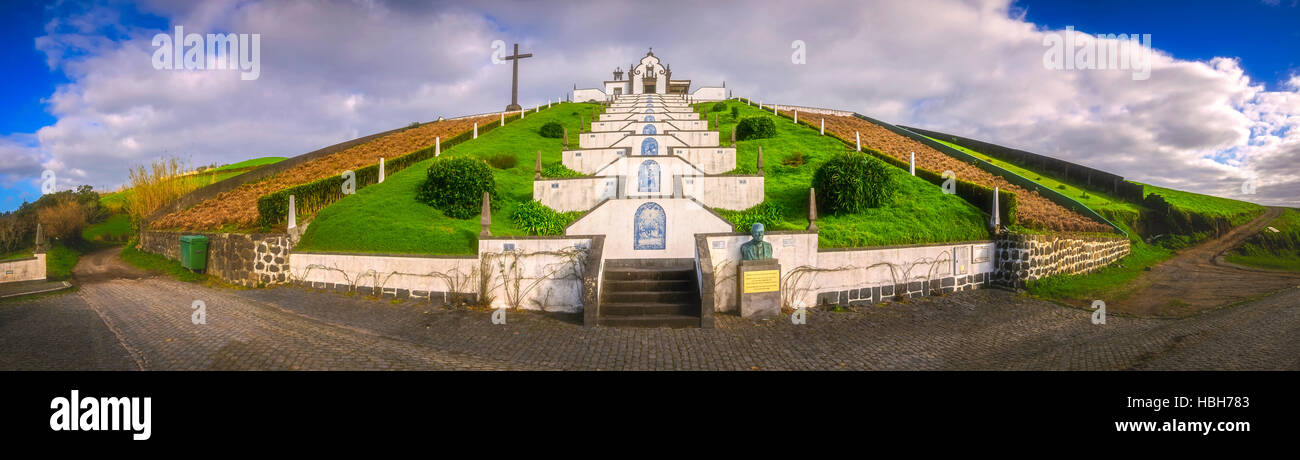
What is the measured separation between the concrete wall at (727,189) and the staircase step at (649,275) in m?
6.96

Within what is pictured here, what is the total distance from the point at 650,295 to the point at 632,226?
2.61 m

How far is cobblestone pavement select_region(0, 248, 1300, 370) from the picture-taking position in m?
7.00

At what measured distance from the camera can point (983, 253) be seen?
1284 cm

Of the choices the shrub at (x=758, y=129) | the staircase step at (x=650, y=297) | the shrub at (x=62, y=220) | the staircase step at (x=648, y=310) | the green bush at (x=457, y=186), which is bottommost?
the staircase step at (x=648, y=310)

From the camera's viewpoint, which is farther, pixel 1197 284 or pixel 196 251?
pixel 196 251

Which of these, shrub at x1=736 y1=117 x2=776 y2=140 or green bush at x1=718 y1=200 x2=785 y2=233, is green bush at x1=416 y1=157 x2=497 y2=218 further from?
shrub at x1=736 y1=117 x2=776 y2=140

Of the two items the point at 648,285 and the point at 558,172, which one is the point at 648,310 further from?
the point at 558,172

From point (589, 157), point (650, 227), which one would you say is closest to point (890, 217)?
point (650, 227)

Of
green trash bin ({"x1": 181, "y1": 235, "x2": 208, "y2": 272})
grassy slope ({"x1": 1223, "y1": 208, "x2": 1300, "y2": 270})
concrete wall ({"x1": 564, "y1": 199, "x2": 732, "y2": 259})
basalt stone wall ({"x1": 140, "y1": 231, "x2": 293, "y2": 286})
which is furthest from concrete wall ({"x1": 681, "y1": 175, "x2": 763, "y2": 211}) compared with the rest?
green trash bin ({"x1": 181, "y1": 235, "x2": 208, "y2": 272})

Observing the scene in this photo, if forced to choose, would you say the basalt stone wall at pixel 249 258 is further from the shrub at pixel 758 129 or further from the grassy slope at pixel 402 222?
the shrub at pixel 758 129

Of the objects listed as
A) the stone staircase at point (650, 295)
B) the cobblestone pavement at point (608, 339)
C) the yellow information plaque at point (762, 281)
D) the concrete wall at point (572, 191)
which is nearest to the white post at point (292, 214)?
the cobblestone pavement at point (608, 339)

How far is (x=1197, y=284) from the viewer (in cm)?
1173

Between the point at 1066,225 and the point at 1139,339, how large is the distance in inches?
291

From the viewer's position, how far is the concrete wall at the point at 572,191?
17.3m
